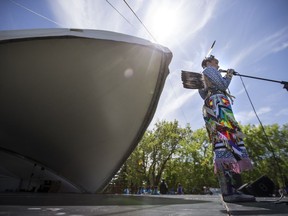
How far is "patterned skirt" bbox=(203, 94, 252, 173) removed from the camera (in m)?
3.24

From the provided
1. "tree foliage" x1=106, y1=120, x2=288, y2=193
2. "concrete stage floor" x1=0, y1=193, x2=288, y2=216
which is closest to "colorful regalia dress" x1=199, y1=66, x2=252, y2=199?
"concrete stage floor" x1=0, y1=193, x2=288, y2=216

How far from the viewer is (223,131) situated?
3.46 metres

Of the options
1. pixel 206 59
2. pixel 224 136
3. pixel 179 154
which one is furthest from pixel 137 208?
pixel 179 154

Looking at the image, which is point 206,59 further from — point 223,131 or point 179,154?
point 179,154

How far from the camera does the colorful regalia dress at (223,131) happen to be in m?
3.22

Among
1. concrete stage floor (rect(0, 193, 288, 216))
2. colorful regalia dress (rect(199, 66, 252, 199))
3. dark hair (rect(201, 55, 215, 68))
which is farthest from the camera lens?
dark hair (rect(201, 55, 215, 68))

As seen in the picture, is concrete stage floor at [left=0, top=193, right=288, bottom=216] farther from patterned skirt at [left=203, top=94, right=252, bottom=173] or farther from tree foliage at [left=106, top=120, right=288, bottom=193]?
tree foliage at [left=106, top=120, right=288, bottom=193]

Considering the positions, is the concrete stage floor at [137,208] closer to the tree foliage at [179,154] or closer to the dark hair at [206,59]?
the dark hair at [206,59]

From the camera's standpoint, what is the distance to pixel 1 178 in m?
13.4

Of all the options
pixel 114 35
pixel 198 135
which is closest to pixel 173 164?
pixel 198 135

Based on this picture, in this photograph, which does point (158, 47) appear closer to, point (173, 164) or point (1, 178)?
point (1, 178)

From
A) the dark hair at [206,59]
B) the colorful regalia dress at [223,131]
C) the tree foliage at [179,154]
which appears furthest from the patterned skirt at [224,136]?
the tree foliage at [179,154]

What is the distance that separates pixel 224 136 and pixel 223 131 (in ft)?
0.29

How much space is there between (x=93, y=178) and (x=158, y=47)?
9.73 m
